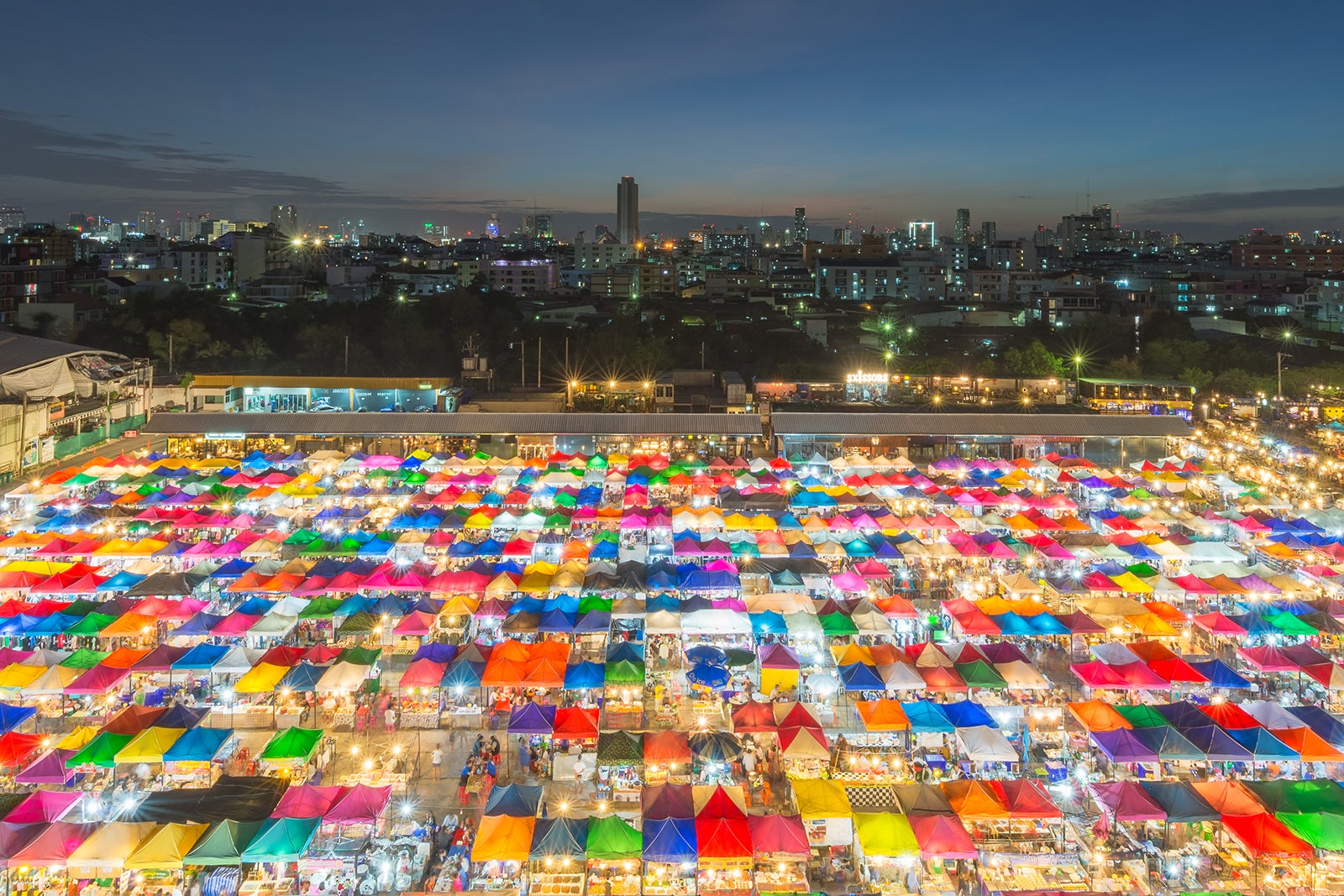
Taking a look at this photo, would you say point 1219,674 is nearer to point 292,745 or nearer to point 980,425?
point 292,745

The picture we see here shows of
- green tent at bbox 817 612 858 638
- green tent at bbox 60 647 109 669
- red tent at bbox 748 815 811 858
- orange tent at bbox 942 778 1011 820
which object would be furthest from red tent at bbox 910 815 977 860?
green tent at bbox 60 647 109 669

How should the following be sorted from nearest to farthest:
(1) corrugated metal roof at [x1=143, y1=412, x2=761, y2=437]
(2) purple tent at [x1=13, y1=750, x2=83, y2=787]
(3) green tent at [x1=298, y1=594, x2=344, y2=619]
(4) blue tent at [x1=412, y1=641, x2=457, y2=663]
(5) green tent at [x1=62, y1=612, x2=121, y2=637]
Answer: (2) purple tent at [x1=13, y1=750, x2=83, y2=787]
(4) blue tent at [x1=412, y1=641, x2=457, y2=663]
(5) green tent at [x1=62, y1=612, x2=121, y2=637]
(3) green tent at [x1=298, y1=594, x2=344, y2=619]
(1) corrugated metal roof at [x1=143, y1=412, x2=761, y2=437]

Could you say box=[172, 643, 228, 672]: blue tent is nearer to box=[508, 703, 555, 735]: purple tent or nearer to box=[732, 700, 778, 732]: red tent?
box=[508, 703, 555, 735]: purple tent

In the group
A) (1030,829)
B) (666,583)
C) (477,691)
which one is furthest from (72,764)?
(1030,829)

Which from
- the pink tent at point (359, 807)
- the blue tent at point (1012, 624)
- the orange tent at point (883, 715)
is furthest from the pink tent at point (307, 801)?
the blue tent at point (1012, 624)

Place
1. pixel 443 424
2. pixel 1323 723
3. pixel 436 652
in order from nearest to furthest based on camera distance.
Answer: pixel 1323 723 → pixel 436 652 → pixel 443 424

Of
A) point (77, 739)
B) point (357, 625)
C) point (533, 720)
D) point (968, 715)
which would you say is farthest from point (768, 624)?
point (77, 739)

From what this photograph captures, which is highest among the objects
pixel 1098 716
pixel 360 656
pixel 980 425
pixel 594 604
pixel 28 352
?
pixel 28 352
